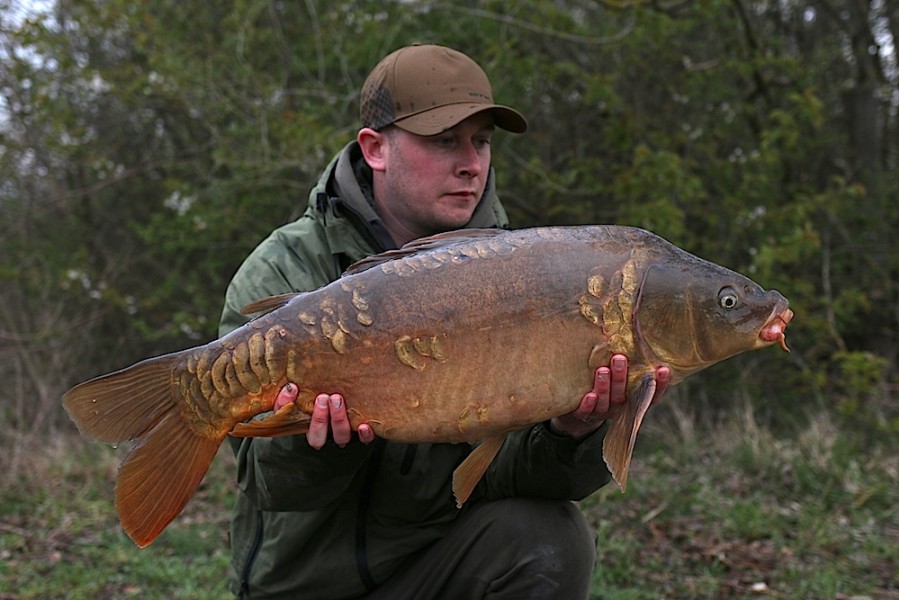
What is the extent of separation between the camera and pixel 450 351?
1.66m

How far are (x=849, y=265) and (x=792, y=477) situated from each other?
2.22 meters

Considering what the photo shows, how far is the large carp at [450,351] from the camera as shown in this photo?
1644 mm

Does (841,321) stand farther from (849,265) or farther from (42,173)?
(42,173)

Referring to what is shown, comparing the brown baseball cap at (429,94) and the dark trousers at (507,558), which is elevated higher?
the brown baseball cap at (429,94)

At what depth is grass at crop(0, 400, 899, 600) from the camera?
3.17 metres

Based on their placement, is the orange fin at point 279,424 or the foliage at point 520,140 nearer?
the orange fin at point 279,424

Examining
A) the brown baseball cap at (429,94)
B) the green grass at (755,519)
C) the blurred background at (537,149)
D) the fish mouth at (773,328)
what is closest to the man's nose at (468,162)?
the brown baseball cap at (429,94)

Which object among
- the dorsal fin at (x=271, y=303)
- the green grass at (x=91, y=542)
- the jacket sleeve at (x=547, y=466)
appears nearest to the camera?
the dorsal fin at (x=271, y=303)

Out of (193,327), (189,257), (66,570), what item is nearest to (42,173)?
(189,257)

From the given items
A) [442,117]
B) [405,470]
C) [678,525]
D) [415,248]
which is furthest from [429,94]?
[678,525]

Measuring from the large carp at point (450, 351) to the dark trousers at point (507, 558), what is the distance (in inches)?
18.1

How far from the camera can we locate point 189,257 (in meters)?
6.37

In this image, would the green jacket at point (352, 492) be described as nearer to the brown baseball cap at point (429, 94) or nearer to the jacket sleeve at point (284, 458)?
the jacket sleeve at point (284, 458)

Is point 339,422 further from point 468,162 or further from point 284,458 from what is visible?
point 468,162
